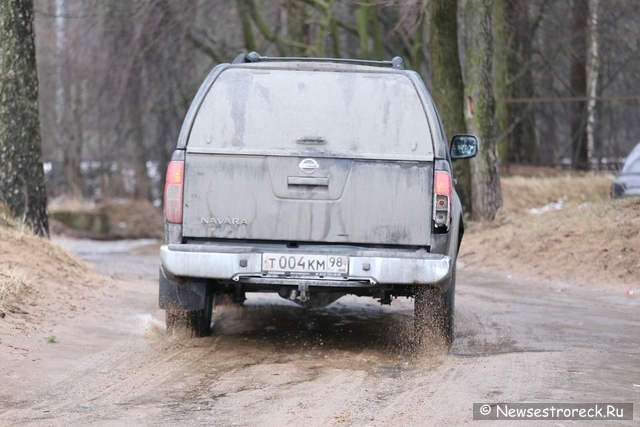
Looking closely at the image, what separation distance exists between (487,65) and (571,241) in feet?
14.1

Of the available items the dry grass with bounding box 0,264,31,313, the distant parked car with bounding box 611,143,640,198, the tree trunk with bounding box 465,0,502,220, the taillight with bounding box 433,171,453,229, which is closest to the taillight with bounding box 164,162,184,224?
the taillight with bounding box 433,171,453,229

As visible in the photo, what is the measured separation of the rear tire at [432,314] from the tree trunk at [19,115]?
18.7ft

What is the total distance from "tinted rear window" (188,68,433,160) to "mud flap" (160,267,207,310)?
894 mm

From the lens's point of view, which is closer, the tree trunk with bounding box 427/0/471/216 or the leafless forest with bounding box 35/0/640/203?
the tree trunk with bounding box 427/0/471/216

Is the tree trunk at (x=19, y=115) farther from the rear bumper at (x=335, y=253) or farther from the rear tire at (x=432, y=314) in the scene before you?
the rear tire at (x=432, y=314)

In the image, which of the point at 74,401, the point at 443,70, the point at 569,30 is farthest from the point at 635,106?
the point at 74,401

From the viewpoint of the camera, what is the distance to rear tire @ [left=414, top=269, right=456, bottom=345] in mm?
6508

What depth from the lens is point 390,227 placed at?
610 cm

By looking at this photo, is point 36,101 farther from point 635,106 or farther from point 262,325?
point 635,106

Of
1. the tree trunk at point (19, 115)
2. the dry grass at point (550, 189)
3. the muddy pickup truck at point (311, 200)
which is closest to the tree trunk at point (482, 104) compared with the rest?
the dry grass at point (550, 189)

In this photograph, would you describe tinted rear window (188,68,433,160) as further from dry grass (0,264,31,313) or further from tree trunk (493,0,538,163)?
tree trunk (493,0,538,163)

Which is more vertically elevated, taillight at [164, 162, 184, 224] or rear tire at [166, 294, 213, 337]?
taillight at [164, 162, 184, 224]

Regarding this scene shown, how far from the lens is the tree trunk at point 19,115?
10.6 m

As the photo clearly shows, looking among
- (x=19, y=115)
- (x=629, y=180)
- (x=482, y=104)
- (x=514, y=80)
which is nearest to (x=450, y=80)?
(x=482, y=104)
